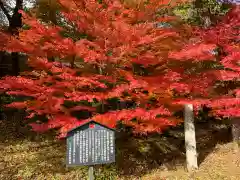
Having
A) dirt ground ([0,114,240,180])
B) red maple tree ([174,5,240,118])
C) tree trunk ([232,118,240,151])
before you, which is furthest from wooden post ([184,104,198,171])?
tree trunk ([232,118,240,151])

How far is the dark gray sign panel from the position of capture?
7188 millimetres

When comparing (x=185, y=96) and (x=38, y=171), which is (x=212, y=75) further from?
(x=38, y=171)

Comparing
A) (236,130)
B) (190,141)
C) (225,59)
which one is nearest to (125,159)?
(190,141)

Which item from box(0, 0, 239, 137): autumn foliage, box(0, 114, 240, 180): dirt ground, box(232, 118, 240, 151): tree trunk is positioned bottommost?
box(0, 114, 240, 180): dirt ground

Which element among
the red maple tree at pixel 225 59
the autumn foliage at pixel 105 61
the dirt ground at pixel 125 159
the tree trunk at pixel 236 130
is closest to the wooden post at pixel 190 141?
the dirt ground at pixel 125 159

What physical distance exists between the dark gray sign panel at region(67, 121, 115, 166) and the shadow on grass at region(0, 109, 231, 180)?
262cm

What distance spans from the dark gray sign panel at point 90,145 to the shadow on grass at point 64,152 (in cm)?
262

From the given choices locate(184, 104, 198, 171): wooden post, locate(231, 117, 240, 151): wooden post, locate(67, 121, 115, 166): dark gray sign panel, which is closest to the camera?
locate(67, 121, 115, 166): dark gray sign panel

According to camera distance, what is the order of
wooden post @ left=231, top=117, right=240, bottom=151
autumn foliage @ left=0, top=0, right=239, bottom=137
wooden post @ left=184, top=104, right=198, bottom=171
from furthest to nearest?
wooden post @ left=231, top=117, right=240, bottom=151 → wooden post @ left=184, top=104, right=198, bottom=171 → autumn foliage @ left=0, top=0, right=239, bottom=137

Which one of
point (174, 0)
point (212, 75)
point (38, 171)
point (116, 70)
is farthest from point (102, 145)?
point (174, 0)

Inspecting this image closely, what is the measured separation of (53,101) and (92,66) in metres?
2.58

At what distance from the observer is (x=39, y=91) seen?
8.59 meters

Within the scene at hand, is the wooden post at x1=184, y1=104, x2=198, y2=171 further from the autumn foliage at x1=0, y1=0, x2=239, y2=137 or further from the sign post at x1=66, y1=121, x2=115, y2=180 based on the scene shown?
the sign post at x1=66, y1=121, x2=115, y2=180

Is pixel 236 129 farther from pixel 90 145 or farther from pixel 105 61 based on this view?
pixel 90 145
